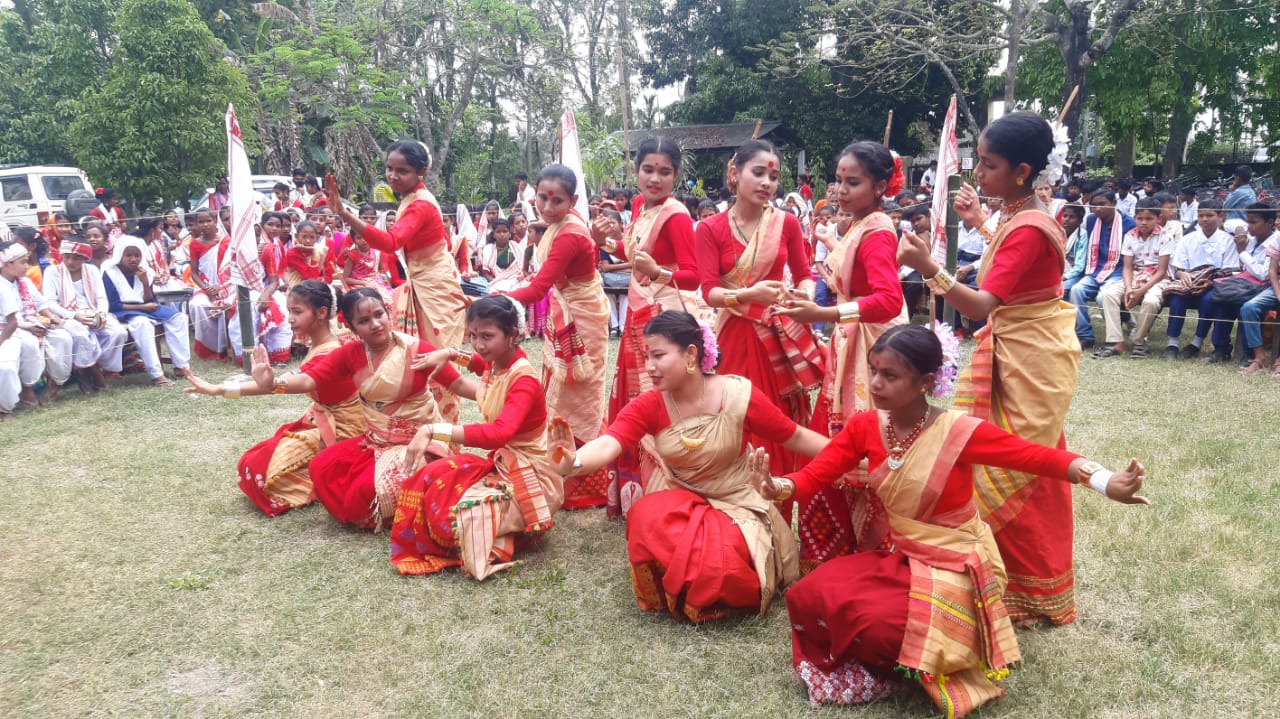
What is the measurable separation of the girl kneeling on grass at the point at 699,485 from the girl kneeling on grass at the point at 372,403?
1.46 metres

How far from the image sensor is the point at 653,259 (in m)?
4.41

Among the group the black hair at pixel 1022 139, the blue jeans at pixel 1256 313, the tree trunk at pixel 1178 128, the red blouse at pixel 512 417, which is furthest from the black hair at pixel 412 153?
the tree trunk at pixel 1178 128

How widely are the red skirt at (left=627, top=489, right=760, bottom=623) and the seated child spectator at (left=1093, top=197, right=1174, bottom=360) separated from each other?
678 centimetres

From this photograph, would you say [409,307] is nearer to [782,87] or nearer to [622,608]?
[622,608]

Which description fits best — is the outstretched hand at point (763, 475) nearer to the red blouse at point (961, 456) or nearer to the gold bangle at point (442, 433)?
the red blouse at point (961, 456)

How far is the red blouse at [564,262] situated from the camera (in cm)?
443

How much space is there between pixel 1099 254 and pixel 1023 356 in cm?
735

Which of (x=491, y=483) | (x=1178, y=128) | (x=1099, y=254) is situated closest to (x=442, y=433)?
(x=491, y=483)

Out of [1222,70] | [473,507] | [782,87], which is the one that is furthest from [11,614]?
[782,87]

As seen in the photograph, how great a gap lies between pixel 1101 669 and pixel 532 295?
116 inches

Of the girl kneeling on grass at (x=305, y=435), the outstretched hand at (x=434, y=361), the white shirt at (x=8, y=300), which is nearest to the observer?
the outstretched hand at (x=434, y=361)

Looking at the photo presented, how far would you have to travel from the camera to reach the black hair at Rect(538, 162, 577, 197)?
452cm

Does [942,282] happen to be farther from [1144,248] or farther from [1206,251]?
[1144,248]

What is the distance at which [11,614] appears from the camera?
12.0 feet
